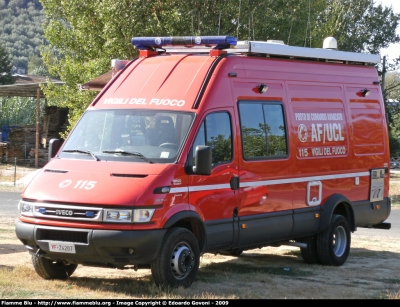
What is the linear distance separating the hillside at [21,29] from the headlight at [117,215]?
126 metres

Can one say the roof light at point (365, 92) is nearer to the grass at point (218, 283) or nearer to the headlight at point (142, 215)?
the grass at point (218, 283)


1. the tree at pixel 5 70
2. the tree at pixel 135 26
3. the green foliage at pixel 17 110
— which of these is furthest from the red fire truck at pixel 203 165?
the tree at pixel 5 70

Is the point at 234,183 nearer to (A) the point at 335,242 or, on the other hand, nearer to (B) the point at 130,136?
(B) the point at 130,136

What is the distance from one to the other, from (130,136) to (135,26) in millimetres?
17008

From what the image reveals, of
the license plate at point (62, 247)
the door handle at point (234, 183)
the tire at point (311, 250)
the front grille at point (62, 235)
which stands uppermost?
the door handle at point (234, 183)

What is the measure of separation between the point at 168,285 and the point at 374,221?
Answer: 5.12 metres

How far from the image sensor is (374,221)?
12680 millimetres

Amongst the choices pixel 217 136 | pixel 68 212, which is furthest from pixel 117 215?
pixel 217 136

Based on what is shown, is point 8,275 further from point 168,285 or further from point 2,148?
point 2,148

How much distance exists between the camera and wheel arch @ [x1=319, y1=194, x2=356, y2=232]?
1139 cm

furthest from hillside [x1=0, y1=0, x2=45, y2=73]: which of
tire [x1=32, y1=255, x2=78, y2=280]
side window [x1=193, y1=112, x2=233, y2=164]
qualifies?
side window [x1=193, y1=112, x2=233, y2=164]

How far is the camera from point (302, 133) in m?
11.1

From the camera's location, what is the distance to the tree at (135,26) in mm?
25562

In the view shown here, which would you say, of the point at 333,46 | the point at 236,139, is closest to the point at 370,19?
the point at 333,46
